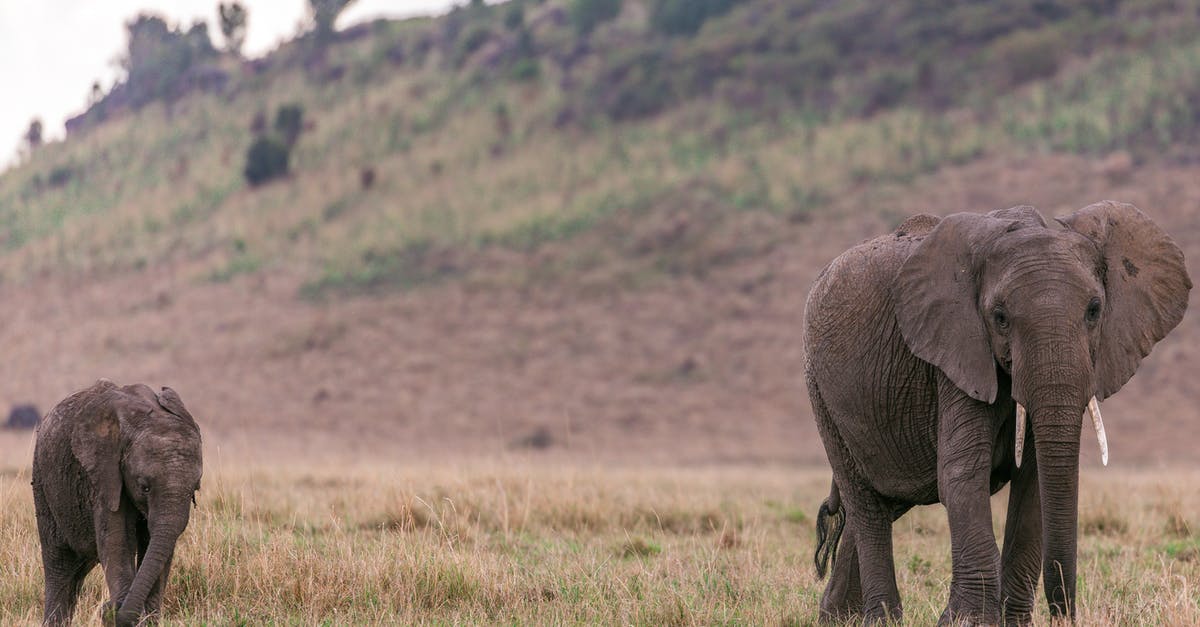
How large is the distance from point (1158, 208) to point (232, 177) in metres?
33.7

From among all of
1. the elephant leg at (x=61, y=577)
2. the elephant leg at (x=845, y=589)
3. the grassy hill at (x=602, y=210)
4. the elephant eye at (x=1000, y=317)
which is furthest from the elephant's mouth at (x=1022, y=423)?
the grassy hill at (x=602, y=210)

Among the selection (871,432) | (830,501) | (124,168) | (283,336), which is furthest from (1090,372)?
(124,168)

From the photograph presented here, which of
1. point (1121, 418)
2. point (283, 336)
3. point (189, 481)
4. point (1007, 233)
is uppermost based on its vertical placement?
point (1007, 233)

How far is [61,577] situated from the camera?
627 centimetres

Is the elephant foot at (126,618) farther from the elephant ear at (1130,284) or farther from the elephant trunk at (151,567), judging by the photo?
the elephant ear at (1130,284)

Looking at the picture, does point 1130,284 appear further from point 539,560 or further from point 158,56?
point 158,56

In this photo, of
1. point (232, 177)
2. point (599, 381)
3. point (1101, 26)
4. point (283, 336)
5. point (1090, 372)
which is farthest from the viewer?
point (232, 177)

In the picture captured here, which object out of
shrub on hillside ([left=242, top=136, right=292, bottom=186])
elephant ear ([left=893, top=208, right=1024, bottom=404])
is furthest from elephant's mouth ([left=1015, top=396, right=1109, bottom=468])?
shrub on hillside ([left=242, top=136, right=292, bottom=186])

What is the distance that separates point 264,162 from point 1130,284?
1796 inches

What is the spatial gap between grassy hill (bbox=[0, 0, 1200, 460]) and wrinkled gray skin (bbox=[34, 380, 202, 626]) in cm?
1944

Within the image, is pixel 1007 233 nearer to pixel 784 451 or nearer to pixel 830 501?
pixel 830 501

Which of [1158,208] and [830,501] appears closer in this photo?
[830,501]

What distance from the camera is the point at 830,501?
7.09 m

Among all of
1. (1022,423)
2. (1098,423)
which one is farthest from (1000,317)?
(1098,423)
